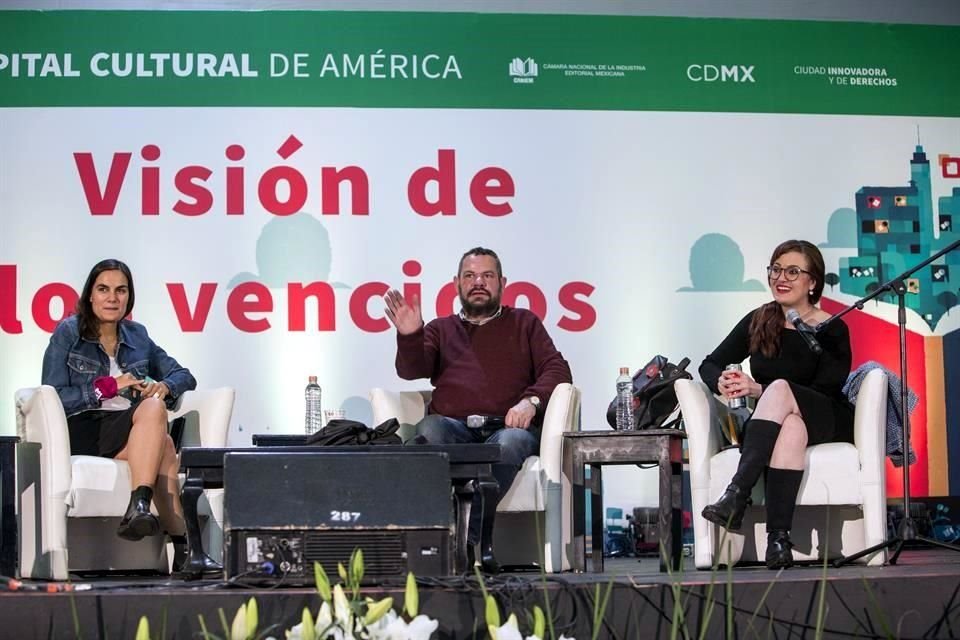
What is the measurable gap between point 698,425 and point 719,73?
2251 millimetres

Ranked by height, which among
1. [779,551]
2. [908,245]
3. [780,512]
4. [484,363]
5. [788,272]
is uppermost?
[908,245]

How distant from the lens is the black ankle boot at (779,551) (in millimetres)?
3645

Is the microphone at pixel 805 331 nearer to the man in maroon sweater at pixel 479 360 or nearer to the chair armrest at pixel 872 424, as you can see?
the chair armrest at pixel 872 424

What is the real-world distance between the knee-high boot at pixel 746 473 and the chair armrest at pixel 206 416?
1.63 m

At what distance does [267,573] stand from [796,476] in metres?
1.64

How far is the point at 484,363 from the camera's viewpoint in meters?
4.43

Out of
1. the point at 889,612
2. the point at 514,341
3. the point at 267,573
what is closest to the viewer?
the point at 889,612

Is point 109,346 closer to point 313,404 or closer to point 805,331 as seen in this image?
point 313,404

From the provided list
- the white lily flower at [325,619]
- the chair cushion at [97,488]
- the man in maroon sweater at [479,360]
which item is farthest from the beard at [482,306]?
the white lily flower at [325,619]

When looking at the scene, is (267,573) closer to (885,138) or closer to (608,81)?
(608,81)

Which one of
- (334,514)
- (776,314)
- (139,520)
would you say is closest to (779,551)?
(776,314)

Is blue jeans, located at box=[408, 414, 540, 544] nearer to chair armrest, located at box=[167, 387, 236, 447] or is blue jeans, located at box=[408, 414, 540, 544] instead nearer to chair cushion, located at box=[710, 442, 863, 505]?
chair armrest, located at box=[167, 387, 236, 447]

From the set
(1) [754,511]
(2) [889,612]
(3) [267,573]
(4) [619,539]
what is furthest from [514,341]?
(2) [889,612]

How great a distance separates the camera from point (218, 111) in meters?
5.53
